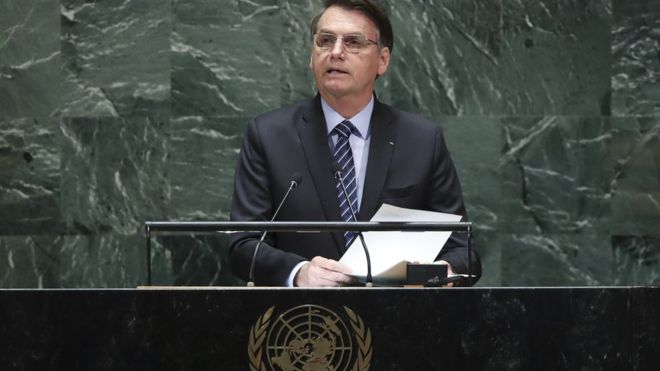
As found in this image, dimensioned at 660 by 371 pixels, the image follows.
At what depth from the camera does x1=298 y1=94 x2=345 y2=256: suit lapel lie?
4.68 m

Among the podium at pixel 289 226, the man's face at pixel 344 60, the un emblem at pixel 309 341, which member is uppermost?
the man's face at pixel 344 60

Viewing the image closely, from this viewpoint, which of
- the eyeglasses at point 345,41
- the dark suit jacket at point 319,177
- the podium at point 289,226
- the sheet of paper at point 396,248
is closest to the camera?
the podium at point 289,226

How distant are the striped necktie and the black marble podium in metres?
1.35

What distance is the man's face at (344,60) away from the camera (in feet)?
15.7

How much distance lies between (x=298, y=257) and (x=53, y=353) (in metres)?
1.30

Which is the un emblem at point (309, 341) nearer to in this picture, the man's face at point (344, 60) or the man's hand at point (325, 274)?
the man's hand at point (325, 274)

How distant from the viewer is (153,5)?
21.7 ft

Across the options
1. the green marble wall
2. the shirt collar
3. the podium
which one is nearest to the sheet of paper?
the podium

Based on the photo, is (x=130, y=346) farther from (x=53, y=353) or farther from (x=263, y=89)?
(x=263, y=89)

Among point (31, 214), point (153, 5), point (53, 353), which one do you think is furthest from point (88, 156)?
point (53, 353)

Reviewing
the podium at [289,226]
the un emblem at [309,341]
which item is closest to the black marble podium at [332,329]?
the un emblem at [309,341]

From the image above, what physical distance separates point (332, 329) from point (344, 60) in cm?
173

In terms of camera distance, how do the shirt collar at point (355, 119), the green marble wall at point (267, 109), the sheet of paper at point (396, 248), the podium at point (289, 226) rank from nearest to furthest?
the podium at point (289, 226) → the sheet of paper at point (396, 248) → the shirt collar at point (355, 119) → the green marble wall at point (267, 109)

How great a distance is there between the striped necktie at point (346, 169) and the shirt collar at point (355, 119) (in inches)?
1.1
